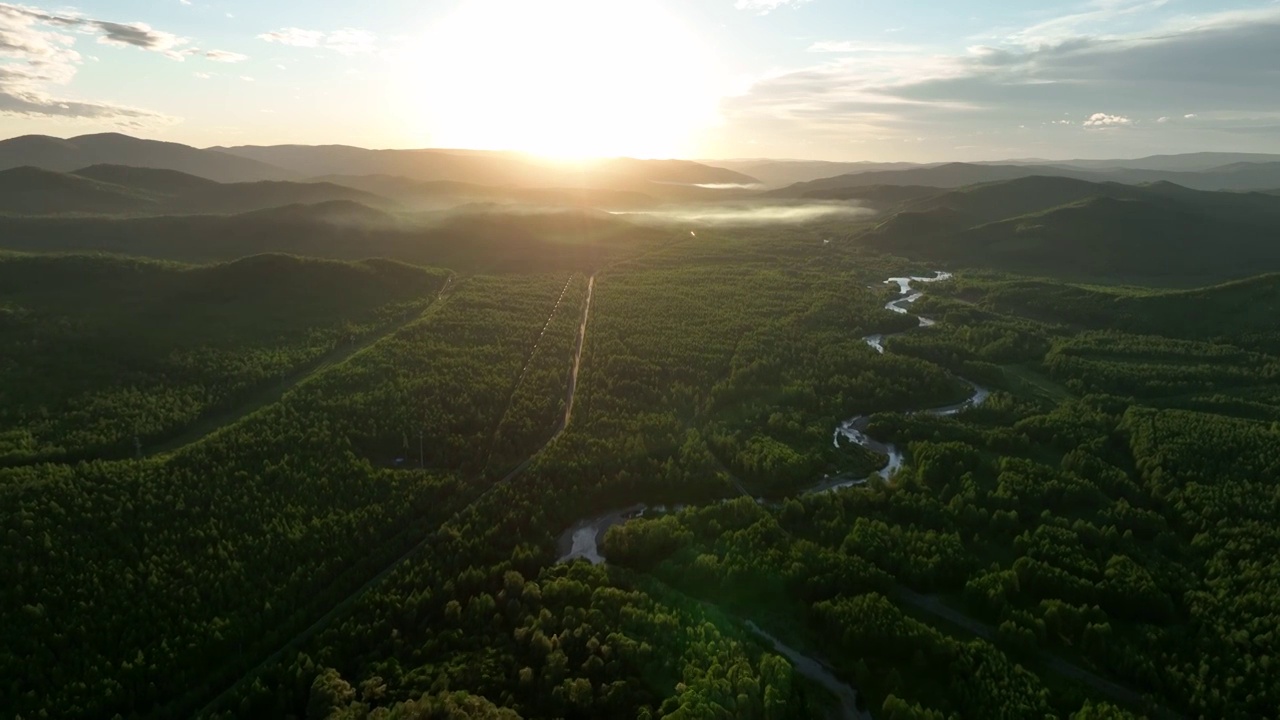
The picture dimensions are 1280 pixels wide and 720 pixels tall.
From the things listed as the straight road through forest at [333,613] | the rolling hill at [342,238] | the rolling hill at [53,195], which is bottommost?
the straight road through forest at [333,613]

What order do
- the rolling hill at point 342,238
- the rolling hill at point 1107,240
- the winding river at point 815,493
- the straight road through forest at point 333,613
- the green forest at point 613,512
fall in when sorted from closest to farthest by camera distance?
the straight road through forest at point 333,613 → the green forest at point 613,512 → the winding river at point 815,493 → the rolling hill at point 342,238 → the rolling hill at point 1107,240

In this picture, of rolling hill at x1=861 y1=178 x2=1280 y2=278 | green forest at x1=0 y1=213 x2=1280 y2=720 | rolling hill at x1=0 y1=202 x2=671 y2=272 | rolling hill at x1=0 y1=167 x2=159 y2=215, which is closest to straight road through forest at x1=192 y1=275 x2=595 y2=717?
green forest at x1=0 y1=213 x2=1280 y2=720

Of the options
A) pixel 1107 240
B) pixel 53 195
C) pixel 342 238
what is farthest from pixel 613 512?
pixel 53 195

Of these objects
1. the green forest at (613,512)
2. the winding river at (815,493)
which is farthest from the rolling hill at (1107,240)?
the winding river at (815,493)

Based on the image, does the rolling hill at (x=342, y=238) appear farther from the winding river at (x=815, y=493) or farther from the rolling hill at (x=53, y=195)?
the winding river at (x=815, y=493)

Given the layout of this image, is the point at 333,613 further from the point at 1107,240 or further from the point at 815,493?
the point at 1107,240

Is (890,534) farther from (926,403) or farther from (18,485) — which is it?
(18,485)

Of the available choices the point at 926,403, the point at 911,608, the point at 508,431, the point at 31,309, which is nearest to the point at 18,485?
the point at 508,431
